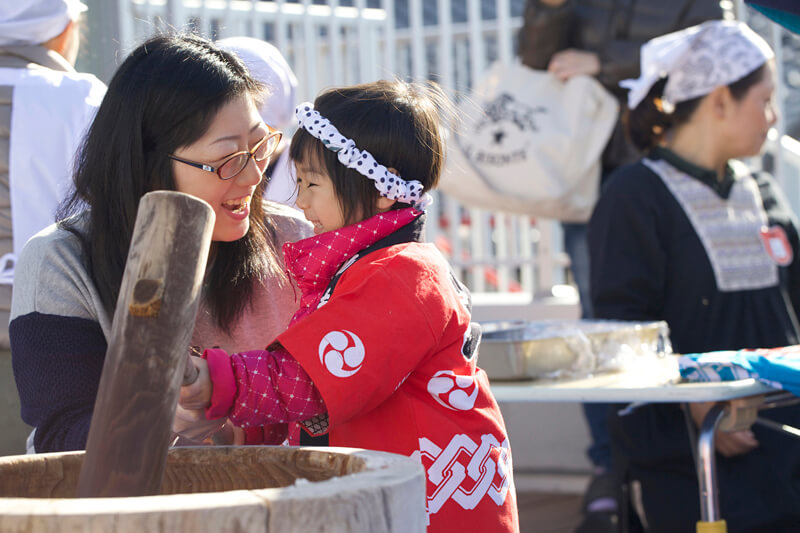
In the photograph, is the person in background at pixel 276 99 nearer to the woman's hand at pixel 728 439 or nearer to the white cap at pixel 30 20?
the white cap at pixel 30 20

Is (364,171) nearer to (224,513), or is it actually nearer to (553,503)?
(224,513)

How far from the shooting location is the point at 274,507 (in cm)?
87

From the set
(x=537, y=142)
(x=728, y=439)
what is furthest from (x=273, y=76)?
(x=728, y=439)

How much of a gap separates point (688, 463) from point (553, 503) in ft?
5.90

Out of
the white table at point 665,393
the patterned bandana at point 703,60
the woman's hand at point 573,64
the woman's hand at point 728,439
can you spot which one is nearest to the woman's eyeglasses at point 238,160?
the white table at point 665,393

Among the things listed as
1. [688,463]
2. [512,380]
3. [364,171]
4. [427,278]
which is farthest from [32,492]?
[688,463]

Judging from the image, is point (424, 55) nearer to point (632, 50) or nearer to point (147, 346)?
point (632, 50)

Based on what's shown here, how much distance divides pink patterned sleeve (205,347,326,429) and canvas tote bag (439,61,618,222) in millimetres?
2573

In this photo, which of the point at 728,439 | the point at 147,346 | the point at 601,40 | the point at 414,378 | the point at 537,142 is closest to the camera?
the point at 147,346

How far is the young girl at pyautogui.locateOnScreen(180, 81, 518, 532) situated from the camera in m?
1.42

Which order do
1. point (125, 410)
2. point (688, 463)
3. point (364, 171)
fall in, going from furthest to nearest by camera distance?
point (688, 463), point (364, 171), point (125, 410)

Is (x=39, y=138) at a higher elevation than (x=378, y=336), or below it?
higher

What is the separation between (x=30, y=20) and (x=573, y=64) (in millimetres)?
2204

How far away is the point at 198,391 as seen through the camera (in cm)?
134
